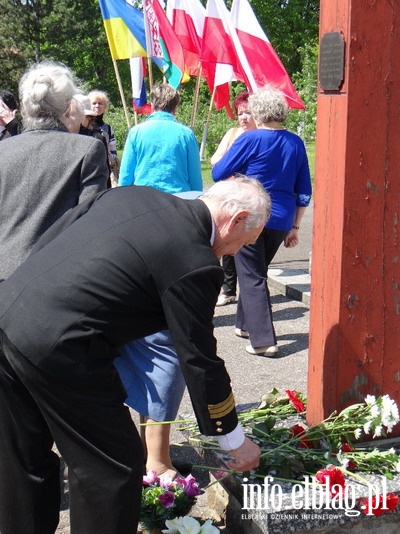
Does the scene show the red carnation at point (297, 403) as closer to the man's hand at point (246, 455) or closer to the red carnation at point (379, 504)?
the red carnation at point (379, 504)

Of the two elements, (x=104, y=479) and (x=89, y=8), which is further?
(x=89, y=8)

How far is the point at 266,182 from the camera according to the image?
5676 millimetres

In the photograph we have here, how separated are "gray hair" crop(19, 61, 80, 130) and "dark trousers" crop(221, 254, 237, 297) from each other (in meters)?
3.90

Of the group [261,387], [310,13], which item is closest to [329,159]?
[261,387]

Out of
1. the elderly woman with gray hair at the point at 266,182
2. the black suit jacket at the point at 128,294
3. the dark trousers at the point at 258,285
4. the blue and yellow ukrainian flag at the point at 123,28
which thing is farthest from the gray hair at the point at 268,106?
the black suit jacket at the point at 128,294

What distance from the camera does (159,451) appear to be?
145 inches

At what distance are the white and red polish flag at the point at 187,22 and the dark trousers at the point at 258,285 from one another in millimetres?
3396

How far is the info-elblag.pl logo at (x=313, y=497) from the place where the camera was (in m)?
2.94

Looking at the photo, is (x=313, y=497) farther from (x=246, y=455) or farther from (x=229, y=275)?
(x=229, y=275)

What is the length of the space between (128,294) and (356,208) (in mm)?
1076

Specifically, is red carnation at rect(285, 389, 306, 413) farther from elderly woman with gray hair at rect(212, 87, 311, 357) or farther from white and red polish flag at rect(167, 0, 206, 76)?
white and red polish flag at rect(167, 0, 206, 76)

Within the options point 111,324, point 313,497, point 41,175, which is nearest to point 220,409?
point 111,324

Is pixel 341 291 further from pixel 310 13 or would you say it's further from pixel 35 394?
pixel 310 13

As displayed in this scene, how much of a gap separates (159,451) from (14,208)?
1.30 m
